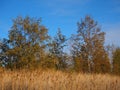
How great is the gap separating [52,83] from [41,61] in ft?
72.9

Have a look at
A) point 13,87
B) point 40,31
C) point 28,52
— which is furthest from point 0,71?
point 40,31

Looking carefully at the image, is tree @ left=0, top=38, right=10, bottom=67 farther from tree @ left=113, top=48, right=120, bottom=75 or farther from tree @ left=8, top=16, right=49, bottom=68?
tree @ left=113, top=48, right=120, bottom=75

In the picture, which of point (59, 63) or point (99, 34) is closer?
point (59, 63)

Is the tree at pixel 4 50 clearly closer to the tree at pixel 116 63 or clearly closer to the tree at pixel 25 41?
the tree at pixel 25 41

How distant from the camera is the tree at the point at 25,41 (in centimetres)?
2973

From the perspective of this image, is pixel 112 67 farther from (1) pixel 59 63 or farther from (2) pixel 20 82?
(2) pixel 20 82

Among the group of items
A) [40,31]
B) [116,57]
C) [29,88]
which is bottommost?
[29,88]

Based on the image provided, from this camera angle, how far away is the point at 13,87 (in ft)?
26.1

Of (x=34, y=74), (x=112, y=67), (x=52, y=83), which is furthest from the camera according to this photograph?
(x=112, y=67)

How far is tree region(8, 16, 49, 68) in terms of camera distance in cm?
2973

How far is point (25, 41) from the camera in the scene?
105 ft

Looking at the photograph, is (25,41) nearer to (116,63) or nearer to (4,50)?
(4,50)

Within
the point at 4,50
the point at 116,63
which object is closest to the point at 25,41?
the point at 4,50

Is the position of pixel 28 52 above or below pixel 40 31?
below
